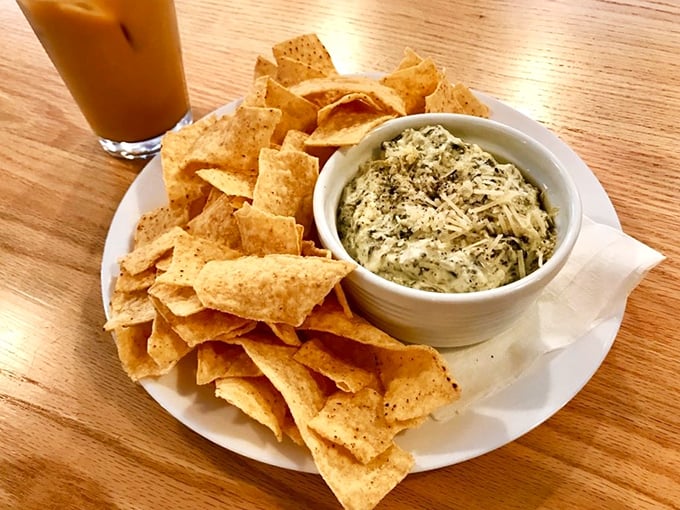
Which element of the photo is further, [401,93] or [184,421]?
[401,93]

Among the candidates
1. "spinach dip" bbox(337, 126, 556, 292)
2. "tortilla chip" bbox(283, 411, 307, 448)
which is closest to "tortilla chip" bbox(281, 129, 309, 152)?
"spinach dip" bbox(337, 126, 556, 292)

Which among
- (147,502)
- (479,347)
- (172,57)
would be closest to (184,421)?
(147,502)

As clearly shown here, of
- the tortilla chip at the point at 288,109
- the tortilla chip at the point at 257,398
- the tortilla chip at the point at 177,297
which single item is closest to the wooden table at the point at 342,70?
the tortilla chip at the point at 257,398

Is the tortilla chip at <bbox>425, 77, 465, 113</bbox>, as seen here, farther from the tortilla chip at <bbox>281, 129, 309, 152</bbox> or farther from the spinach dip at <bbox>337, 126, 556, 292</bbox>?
the tortilla chip at <bbox>281, 129, 309, 152</bbox>

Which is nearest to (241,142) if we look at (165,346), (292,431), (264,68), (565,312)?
(264,68)

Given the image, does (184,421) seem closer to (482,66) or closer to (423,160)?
(423,160)

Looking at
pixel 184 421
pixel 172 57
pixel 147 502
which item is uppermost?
pixel 172 57
